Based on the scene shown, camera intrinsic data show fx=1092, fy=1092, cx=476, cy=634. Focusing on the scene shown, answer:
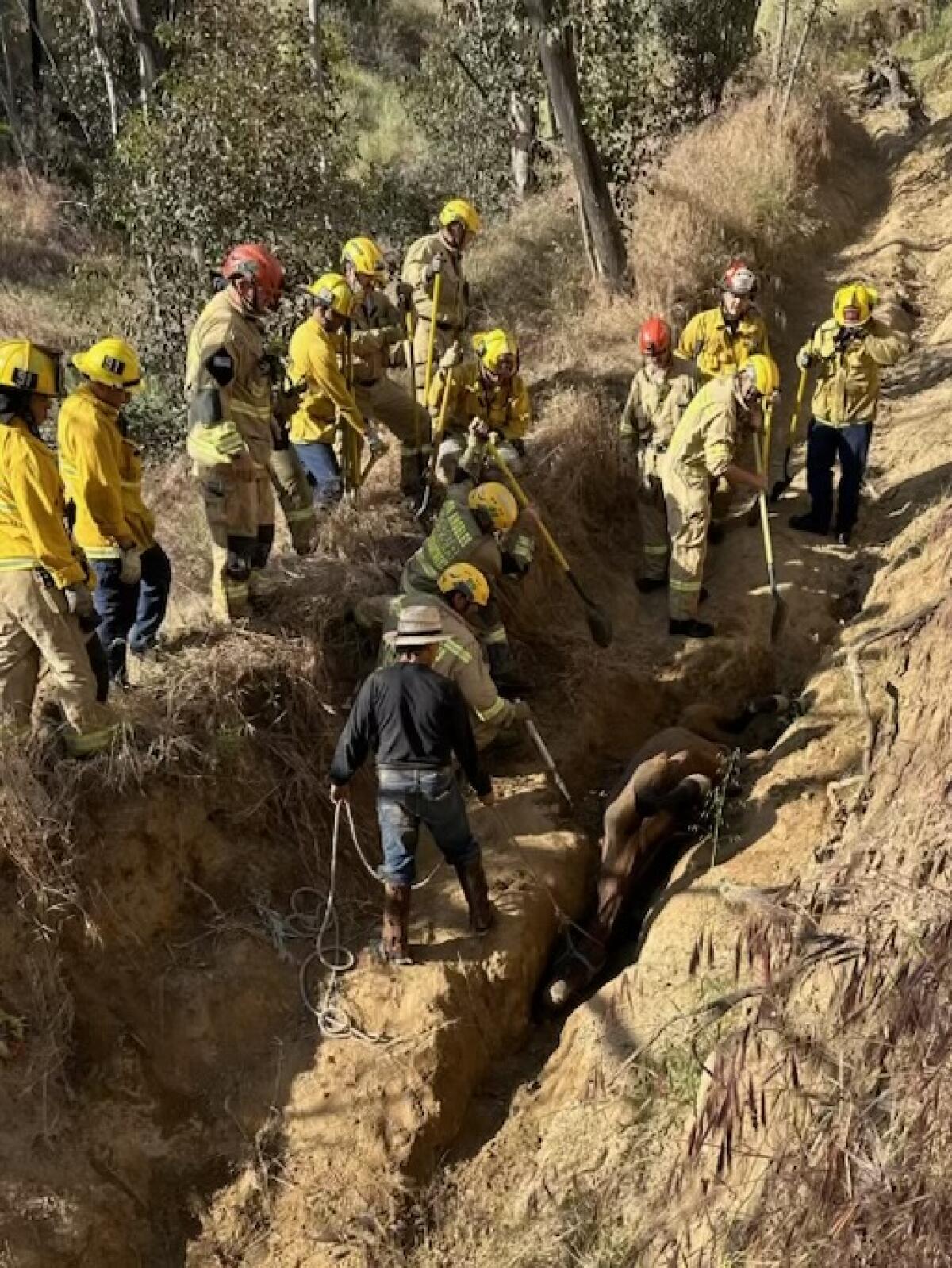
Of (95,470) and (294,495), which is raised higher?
(95,470)

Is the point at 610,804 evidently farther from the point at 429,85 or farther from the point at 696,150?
the point at 429,85

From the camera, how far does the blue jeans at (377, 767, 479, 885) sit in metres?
5.05

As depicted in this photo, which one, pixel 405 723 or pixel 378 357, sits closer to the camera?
pixel 405 723

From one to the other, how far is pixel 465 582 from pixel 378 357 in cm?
222

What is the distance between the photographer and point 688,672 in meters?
7.42

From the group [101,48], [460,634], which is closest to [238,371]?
[460,634]

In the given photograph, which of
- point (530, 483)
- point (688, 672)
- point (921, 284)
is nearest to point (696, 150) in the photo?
point (921, 284)

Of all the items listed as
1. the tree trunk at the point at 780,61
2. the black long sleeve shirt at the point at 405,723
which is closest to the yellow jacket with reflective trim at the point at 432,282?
the black long sleeve shirt at the point at 405,723

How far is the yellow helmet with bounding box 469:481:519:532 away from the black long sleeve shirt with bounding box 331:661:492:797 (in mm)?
1390

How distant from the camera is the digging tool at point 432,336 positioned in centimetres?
744

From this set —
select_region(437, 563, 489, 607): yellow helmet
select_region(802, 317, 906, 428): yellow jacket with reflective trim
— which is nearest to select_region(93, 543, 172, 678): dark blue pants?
select_region(437, 563, 489, 607): yellow helmet

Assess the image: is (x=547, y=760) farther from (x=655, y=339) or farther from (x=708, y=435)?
(x=655, y=339)

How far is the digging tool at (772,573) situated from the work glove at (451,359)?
218 centimetres

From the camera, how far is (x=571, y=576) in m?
7.22
